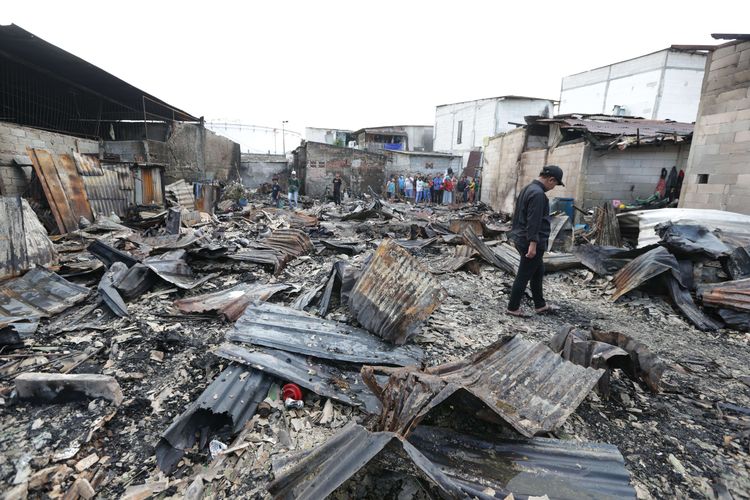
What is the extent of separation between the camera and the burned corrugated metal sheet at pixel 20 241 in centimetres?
466

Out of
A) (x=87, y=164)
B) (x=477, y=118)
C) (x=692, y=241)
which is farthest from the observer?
(x=477, y=118)

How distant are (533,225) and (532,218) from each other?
0.08 metres

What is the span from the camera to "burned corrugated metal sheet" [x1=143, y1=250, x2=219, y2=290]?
15.4 ft

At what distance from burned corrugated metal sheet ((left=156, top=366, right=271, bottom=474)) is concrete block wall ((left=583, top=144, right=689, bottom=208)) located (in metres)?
11.3

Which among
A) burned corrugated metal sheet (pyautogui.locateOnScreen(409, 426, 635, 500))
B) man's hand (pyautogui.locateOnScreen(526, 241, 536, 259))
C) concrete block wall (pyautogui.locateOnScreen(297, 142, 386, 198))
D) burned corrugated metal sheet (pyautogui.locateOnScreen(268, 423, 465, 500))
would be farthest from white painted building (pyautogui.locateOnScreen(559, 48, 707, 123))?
burned corrugated metal sheet (pyautogui.locateOnScreen(268, 423, 465, 500))

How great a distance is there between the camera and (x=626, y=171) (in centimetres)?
1057

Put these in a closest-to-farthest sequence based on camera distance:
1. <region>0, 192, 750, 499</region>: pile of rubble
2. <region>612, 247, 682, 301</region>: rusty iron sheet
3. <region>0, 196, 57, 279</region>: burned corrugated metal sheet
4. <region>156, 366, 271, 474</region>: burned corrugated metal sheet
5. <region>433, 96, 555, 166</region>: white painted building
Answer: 1. <region>0, 192, 750, 499</region>: pile of rubble
2. <region>156, 366, 271, 474</region>: burned corrugated metal sheet
3. <region>612, 247, 682, 301</region>: rusty iron sheet
4. <region>0, 196, 57, 279</region>: burned corrugated metal sheet
5. <region>433, 96, 555, 166</region>: white painted building

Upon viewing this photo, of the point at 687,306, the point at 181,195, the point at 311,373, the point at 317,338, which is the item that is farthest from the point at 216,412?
the point at 181,195

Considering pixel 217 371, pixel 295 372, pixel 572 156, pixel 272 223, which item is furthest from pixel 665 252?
pixel 272 223

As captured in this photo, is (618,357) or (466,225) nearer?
(618,357)

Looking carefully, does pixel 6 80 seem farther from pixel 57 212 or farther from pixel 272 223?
pixel 272 223

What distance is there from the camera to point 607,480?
65.1 inches

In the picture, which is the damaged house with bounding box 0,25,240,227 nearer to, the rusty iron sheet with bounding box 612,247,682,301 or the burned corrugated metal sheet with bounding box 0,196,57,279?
the burned corrugated metal sheet with bounding box 0,196,57,279

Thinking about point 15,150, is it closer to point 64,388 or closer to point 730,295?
point 64,388
